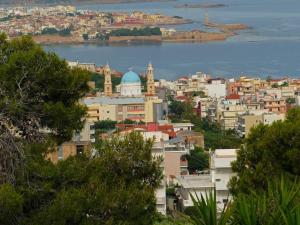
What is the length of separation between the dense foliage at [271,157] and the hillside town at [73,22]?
5235 centimetres

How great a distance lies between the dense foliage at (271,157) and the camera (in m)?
5.46

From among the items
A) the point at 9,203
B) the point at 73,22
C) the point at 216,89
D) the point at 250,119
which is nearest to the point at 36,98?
the point at 9,203

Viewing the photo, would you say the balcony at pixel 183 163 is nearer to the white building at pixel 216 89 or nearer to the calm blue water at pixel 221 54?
the white building at pixel 216 89

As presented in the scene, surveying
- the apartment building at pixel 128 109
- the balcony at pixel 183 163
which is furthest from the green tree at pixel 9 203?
the apartment building at pixel 128 109

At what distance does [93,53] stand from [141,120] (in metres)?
30.7

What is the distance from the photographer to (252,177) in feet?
18.3

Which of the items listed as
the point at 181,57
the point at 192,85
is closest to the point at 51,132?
the point at 192,85

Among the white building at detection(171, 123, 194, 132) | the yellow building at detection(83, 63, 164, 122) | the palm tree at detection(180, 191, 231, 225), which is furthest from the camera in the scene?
the yellow building at detection(83, 63, 164, 122)

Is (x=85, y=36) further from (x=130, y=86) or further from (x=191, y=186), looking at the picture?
(x=191, y=186)

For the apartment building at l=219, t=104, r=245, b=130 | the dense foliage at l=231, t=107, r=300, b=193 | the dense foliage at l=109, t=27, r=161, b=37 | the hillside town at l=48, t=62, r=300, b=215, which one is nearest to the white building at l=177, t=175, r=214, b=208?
the hillside town at l=48, t=62, r=300, b=215

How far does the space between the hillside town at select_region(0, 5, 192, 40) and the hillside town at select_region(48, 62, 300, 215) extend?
31779 millimetres

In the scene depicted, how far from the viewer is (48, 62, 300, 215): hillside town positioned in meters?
10.7

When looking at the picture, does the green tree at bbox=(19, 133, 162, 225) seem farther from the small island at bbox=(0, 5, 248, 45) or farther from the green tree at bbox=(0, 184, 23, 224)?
the small island at bbox=(0, 5, 248, 45)

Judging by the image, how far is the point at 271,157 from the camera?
18.6ft
